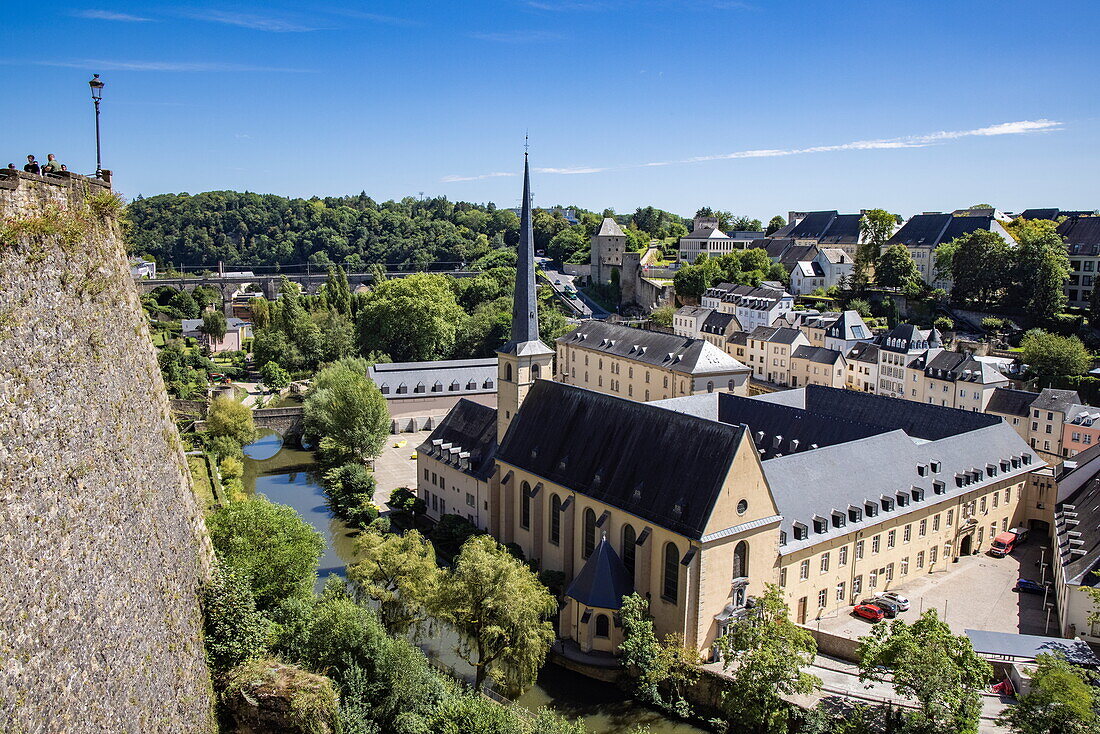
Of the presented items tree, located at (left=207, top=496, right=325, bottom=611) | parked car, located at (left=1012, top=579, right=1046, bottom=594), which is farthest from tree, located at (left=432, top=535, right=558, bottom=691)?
parked car, located at (left=1012, top=579, right=1046, bottom=594)

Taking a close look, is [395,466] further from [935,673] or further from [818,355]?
[935,673]

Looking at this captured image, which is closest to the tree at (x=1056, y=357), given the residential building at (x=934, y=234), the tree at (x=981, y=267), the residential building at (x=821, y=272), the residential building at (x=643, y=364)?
the tree at (x=981, y=267)

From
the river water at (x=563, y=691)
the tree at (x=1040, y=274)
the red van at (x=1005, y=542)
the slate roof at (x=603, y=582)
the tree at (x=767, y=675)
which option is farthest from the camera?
the tree at (x=1040, y=274)

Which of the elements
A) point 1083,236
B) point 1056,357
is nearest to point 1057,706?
→ point 1056,357

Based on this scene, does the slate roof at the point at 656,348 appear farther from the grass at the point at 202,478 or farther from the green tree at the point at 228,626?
the green tree at the point at 228,626

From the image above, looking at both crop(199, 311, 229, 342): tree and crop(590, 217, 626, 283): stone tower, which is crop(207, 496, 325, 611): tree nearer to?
crop(199, 311, 229, 342): tree

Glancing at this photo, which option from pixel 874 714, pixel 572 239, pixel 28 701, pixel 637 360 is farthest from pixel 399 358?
pixel 28 701

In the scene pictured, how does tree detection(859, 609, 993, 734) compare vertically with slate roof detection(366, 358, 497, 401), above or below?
below
